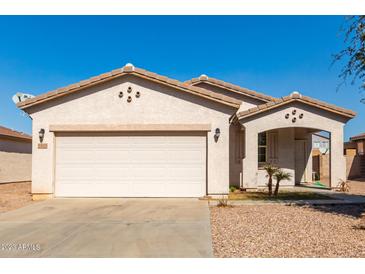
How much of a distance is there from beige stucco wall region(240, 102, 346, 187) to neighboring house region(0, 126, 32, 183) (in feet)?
46.7

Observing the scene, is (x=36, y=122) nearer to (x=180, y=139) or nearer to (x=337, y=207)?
(x=180, y=139)

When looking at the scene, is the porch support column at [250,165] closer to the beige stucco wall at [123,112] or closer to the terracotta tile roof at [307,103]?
the terracotta tile roof at [307,103]

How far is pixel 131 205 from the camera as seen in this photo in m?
9.99

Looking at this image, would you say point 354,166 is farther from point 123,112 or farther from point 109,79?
point 109,79

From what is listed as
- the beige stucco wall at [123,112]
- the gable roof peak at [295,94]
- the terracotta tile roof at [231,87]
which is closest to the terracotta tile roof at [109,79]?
the beige stucco wall at [123,112]

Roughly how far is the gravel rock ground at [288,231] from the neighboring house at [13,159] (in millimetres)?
14408

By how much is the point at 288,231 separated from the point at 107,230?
409 cm

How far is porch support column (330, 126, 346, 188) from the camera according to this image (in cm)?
1340

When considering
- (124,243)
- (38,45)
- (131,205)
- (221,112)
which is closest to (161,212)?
(131,205)

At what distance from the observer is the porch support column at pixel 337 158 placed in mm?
13398

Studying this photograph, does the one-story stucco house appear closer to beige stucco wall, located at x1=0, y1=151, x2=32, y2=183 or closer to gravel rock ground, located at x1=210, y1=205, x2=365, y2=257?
gravel rock ground, located at x1=210, y1=205, x2=365, y2=257

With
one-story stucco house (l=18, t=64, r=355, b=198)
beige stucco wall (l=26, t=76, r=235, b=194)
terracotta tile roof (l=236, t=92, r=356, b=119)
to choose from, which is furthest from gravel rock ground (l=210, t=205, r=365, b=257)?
terracotta tile roof (l=236, t=92, r=356, b=119)

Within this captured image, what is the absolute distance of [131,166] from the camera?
451 inches

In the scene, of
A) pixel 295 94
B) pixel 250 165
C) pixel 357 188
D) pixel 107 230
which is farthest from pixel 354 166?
pixel 107 230
